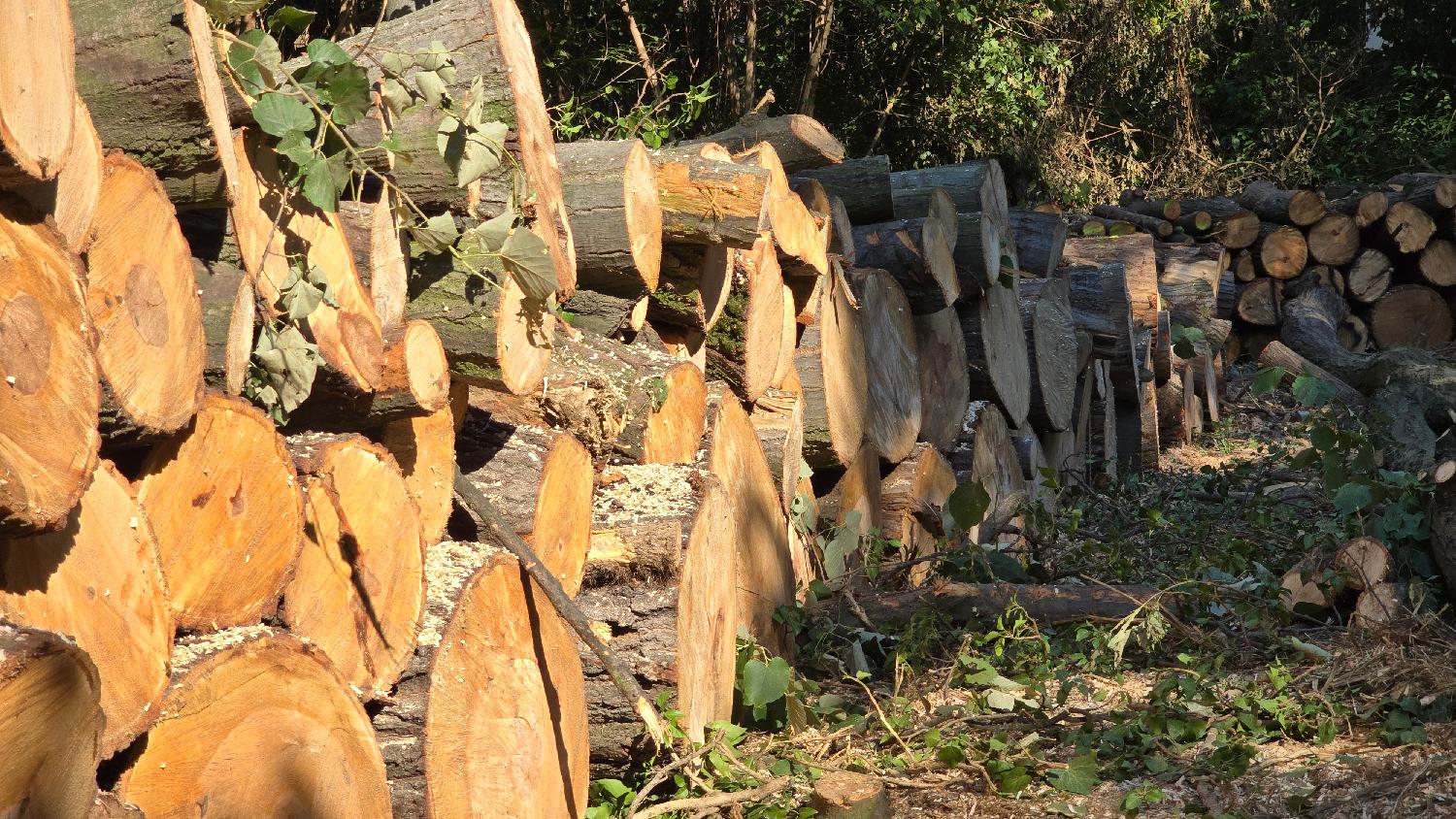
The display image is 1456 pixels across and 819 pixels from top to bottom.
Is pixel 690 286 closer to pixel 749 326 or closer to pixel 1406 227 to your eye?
pixel 749 326

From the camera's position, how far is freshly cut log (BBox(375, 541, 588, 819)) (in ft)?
6.84

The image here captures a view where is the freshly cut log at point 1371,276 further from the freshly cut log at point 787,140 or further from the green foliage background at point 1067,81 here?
the freshly cut log at point 787,140

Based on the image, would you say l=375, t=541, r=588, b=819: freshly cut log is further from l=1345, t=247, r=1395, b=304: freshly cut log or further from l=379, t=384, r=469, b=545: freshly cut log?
l=1345, t=247, r=1395, b=304: freshly cut log

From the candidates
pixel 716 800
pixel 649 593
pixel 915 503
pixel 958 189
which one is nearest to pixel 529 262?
pixel 649 593

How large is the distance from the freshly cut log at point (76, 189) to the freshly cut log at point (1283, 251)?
33.2ft

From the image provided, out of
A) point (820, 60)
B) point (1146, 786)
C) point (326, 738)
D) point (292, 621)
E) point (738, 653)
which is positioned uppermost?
point (820, 60)

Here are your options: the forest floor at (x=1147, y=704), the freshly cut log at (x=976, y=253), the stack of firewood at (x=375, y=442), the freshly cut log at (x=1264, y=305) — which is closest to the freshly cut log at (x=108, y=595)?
the stack of firewood at (x=375, y=442)

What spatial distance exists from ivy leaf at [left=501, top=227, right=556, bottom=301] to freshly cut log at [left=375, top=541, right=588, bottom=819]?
477 millimetres

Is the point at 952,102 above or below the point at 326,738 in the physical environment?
above

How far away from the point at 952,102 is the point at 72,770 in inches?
415

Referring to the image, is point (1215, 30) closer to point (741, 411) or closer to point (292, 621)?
point (741, 411)

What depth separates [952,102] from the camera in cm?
1110

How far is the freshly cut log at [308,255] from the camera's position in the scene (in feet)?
6.23

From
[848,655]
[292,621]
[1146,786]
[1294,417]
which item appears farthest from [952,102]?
[292,621]
